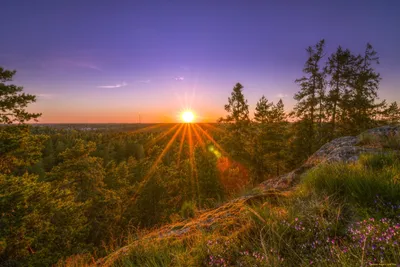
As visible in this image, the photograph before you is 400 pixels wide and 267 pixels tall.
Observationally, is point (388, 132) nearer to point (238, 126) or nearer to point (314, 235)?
point (314, 235)

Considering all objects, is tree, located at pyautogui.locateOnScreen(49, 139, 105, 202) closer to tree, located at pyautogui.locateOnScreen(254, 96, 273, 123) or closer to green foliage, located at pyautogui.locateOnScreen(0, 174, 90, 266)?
green foliage, located at pyautogui.locateOnScreen(0, 174, 90, 266)

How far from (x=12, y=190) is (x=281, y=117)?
33388mm

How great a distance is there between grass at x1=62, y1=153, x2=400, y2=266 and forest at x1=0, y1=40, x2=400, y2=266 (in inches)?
130

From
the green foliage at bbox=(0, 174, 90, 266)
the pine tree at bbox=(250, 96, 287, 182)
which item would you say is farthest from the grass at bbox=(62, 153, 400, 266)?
the pine tree at bbox=(250, 96, 287, 182)

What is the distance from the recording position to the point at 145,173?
98.3ft

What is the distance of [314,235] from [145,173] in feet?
99.5

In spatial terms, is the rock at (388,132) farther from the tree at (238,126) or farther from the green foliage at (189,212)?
the tree at (238,126)

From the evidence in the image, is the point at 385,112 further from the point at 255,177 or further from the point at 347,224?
the point at 347,224

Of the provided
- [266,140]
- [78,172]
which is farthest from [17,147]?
[266,140]

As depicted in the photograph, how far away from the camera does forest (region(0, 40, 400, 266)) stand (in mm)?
11719

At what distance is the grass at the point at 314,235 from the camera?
5.19 ft

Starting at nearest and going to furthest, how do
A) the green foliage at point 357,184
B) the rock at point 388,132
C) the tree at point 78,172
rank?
the green foliage at point 357,184
the rock at point 388,132
the tree at point 78,172

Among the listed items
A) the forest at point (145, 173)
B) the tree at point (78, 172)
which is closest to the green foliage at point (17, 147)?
the forest at point (145, 173)

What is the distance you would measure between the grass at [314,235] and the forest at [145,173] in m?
3.31
